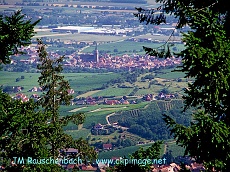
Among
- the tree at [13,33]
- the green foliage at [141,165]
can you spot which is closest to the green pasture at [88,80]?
the green foliage at [141,165]

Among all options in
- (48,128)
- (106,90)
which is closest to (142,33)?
(106,90)

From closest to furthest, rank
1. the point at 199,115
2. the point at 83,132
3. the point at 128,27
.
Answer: the point at 199,115 < the point at 83,132 < the point at 128,27

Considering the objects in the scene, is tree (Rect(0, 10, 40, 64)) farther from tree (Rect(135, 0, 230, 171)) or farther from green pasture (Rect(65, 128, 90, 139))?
green pasture (Rect(65, 128, 90, 139))

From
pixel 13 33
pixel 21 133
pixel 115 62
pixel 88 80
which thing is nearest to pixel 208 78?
pixel 13 33

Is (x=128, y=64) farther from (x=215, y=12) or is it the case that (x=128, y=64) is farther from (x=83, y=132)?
(x=215, y=12)

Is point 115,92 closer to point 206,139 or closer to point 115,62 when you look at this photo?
point 115,62

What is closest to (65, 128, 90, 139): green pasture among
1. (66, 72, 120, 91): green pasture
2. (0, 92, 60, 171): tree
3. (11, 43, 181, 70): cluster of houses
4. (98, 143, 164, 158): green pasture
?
(98, 143, 164, 158): green pasture

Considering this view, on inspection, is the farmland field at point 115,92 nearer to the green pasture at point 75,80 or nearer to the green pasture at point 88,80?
the green pasture at point 88,80
